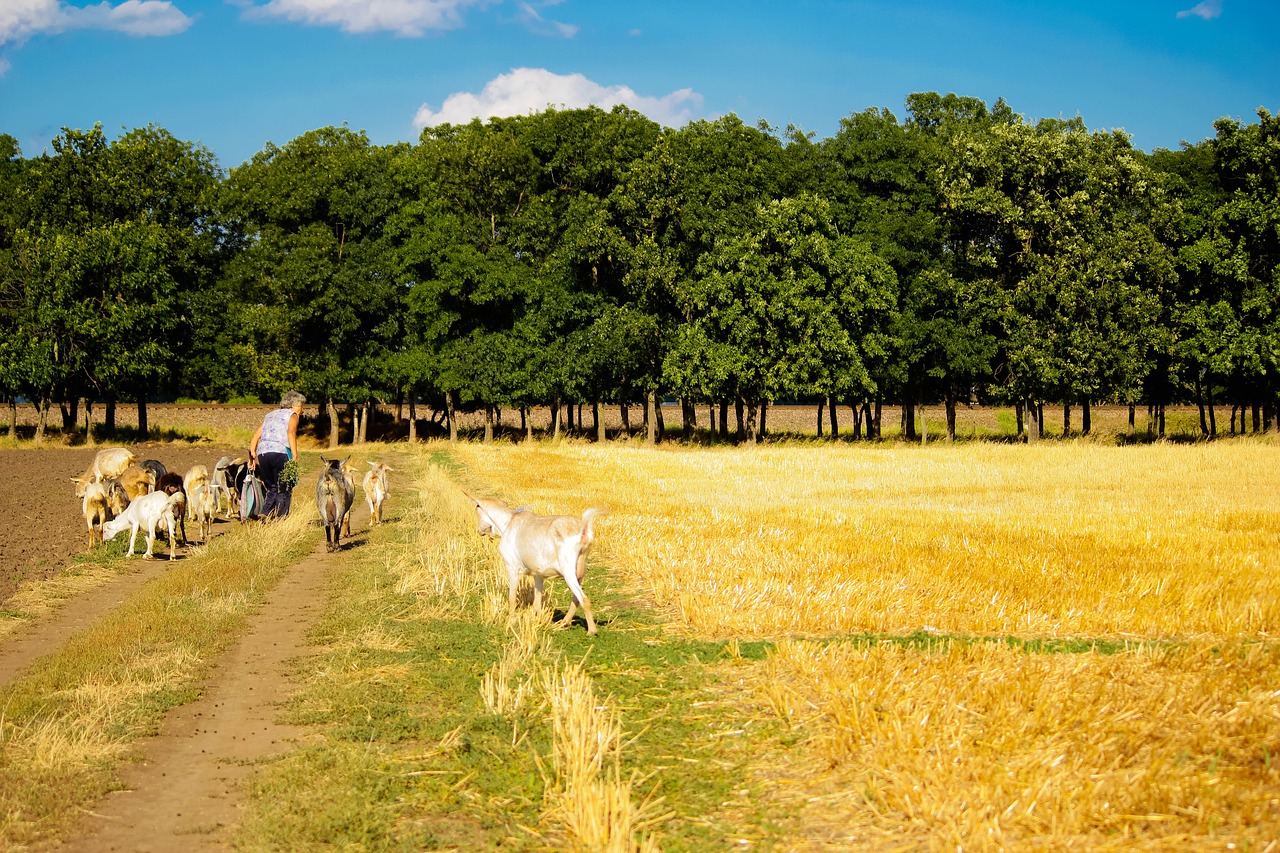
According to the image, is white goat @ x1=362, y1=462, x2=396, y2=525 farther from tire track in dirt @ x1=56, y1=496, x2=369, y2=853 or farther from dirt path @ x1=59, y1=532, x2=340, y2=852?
dirt path @ x1=59, y1=532, x2=340, y2=852

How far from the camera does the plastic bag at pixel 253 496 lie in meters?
20.7

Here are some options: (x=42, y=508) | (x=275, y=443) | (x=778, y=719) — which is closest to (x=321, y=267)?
(x=42, y=508)

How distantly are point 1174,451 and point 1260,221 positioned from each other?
16251 mm

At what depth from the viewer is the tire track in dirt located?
6.37m

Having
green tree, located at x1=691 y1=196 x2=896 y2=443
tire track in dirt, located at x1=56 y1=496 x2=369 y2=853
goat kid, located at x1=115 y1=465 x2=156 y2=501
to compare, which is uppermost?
green tree, located at x1=691 y1=196 x2=896 y2=443

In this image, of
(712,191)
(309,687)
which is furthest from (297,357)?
(309,687)

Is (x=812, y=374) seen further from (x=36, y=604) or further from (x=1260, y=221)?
Result: (x=36, y=604)

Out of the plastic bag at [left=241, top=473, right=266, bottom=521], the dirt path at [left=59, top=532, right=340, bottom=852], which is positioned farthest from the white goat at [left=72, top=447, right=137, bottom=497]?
the dirt path at [left=59, top=532, right=340, bottom=852]

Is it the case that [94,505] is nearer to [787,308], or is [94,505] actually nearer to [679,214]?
[787,308]

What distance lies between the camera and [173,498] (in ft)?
57.5

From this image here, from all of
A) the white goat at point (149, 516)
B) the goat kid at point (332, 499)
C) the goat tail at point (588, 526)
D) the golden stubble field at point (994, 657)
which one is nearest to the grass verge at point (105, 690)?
the white goat at point (149, 516)

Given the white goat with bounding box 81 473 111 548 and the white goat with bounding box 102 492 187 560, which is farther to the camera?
the white goat with bounding box 81 473 111 548

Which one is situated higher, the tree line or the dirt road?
the tree line

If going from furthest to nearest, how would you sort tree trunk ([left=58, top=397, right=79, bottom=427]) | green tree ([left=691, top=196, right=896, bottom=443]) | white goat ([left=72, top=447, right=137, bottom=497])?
tree trunk ([left=58, top=397, right=79, bottom=427]), green tree ([left=691, top=196, right=896, bottom=443]), white goat ([left=72, top=447, right=137, bottom=497])
